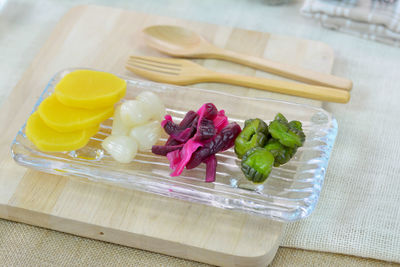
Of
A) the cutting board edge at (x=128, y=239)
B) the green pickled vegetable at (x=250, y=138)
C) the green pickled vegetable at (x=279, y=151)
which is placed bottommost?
the cutting board edge at (x=128, y=239)

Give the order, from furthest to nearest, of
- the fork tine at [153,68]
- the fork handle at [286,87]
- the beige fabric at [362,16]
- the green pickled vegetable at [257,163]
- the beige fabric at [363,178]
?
the beige fabric at [362,16] < the fork tine at [153,68] < the fork handle at [286,87] < the beige fabric at [363,178] < the green pickled vegetable at [257,163]

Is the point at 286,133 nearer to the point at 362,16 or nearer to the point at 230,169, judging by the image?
the point at 230,169

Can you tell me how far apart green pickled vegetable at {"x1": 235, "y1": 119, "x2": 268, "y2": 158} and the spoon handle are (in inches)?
18.2

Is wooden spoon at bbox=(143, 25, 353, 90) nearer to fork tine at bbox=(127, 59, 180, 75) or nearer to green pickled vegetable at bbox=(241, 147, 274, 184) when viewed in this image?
fork tine at bbox=(127, 59, 180, 75)

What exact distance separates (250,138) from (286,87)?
0.41m

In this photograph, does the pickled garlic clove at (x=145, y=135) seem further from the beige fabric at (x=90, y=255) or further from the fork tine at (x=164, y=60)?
the fork tine at (x=164, y=60)

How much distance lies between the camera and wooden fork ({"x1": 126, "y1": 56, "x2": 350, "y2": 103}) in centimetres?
172

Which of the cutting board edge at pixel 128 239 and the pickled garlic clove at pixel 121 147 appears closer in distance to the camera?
the cutting board edge at pixel 128 239

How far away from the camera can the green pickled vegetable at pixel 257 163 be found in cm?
133

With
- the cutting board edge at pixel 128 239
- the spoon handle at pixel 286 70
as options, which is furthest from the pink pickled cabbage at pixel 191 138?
the spoon handle at pixel 286 70

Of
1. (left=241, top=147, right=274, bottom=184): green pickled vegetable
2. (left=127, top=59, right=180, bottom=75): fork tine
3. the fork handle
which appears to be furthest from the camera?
(left=127, top=59, right=180, bottom=75): fork tine

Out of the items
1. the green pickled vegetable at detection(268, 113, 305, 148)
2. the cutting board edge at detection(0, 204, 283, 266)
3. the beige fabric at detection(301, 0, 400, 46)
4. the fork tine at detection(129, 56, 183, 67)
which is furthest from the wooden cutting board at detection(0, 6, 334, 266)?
the beige fabric at detection(301, 0, 400, 46)

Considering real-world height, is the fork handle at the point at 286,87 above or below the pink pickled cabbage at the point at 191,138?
below

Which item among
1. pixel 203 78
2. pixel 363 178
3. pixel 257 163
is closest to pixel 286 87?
pixel 203 78
